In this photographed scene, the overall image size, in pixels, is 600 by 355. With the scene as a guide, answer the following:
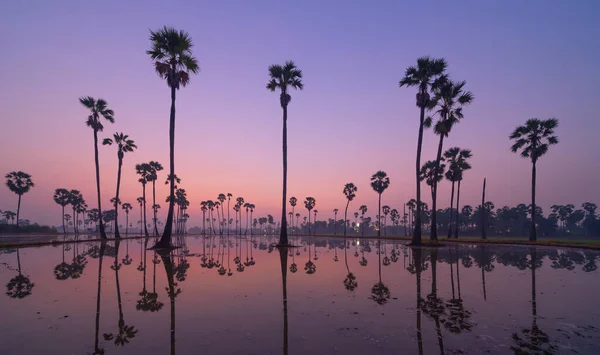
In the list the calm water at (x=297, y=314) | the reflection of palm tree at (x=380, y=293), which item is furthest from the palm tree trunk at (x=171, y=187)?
the reflection of palm tree at (x=380, y=293)

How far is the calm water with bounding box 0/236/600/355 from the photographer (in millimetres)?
5953

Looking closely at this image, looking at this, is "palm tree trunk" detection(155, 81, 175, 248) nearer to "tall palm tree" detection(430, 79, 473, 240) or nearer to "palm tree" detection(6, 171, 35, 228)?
"tall palm tree" detection(430, 79, 473, 240)

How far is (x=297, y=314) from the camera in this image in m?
8.09

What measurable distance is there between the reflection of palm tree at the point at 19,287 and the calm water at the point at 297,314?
4 centimetres

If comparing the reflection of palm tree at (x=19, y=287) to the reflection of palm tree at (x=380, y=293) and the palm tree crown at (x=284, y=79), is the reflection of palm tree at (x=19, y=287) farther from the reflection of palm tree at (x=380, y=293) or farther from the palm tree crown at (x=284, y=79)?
the palm tree crown at (x=284, y=79)

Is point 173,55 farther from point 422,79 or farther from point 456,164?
point 456,164

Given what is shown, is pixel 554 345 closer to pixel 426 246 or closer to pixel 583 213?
pixel 426 246

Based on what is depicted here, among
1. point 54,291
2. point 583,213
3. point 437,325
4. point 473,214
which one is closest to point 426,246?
point 437,325

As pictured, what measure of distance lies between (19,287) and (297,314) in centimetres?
1079

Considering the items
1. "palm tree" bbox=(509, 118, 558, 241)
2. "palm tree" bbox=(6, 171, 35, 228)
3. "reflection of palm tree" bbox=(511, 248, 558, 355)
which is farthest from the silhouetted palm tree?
"palm tree" bbox=(6, 171, 35, 228)

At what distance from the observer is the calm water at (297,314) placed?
5.95 metres

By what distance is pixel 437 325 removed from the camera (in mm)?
7074

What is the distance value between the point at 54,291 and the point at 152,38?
26799 mm

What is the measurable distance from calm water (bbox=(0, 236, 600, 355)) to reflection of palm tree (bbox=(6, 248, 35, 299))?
0.04 meters
